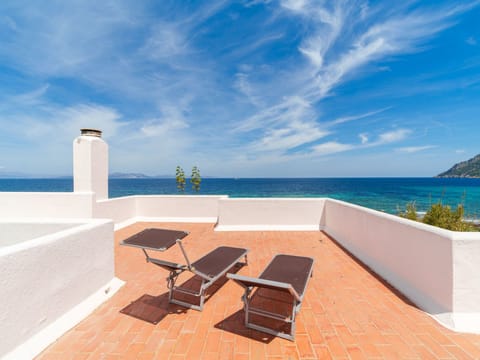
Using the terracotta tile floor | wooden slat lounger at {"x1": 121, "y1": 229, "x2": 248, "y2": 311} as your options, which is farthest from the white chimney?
wooden slat lounger at {"x1": 121, "y1": 229, "x2": 248, "y2": 311}

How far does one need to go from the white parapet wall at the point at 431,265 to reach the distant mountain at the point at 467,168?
395 ft

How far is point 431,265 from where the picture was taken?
2600mm

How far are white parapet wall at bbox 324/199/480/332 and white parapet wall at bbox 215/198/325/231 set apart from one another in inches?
105

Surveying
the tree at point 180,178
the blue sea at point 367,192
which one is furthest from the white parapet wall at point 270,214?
the tree at point 180,178

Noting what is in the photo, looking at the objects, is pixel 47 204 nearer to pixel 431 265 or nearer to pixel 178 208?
pixel 178 208

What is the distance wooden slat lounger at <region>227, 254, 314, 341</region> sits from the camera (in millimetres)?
2068

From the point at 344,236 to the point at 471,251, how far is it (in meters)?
3.07

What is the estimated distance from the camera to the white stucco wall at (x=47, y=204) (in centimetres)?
610

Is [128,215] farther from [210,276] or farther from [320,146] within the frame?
[320,146]

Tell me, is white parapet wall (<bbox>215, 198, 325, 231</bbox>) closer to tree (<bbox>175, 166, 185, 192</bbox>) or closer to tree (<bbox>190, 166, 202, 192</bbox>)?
tree (<bbox>175, 166, 185, 192</bbox>)

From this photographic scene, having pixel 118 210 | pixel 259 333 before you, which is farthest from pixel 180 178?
pixel 259 333

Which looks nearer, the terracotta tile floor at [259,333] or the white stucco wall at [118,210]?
the terracotta tile floor at [259,333]

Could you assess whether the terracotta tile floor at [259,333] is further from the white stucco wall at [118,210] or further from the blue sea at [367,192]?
the white stucco wall at [118,210]

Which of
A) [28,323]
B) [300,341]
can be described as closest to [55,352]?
[28,323]
